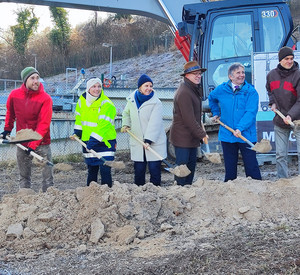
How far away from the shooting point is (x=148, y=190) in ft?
19.0

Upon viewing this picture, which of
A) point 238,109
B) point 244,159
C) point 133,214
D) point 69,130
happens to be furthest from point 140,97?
point 69,130

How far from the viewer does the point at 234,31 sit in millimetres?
9961

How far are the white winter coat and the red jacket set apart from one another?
1175mm

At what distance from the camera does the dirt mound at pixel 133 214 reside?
493 cm

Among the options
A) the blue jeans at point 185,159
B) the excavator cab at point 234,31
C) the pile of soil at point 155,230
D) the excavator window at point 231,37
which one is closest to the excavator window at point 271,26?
the excavator cab at point 234,31

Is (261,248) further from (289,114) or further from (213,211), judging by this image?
(289,114)

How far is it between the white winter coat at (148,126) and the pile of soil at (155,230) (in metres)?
1.07

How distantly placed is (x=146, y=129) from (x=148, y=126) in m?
0.06

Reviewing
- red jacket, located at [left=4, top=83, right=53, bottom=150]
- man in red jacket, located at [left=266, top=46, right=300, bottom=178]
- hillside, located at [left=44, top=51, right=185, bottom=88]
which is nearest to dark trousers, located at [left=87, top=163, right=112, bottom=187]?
red jacket, located at [left=4, top=83, right=53, bottom=150]

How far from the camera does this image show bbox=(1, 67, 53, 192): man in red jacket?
6.64 metres

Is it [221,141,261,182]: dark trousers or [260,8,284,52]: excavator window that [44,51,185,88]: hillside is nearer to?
[260,8,284,52]: excavator window

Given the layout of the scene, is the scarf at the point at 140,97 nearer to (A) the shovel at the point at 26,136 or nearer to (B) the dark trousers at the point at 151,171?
(B) the dark trousers at the point at 151,171

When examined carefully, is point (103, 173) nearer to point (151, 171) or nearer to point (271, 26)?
point (151, 171)

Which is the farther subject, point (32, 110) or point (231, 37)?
point (231, 37)
